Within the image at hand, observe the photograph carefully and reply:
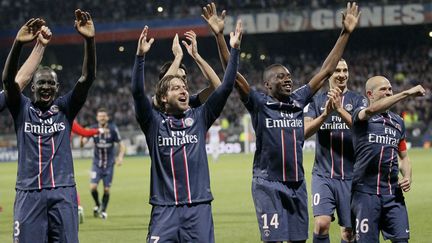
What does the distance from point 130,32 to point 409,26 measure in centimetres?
1598

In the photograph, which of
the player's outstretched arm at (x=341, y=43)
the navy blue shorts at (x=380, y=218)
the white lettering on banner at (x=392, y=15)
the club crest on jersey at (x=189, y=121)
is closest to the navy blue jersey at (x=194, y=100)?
the club crest on jersey at (x=189, y=121)

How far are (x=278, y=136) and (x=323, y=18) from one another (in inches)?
1507

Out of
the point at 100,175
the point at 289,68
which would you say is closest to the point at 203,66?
the point at 100,175

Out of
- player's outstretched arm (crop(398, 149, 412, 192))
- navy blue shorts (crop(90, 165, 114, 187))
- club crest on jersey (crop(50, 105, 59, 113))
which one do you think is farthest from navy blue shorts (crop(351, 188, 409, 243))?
navy blue shorts (crop(90, 165, 114, 187))

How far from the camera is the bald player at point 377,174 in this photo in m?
8.74

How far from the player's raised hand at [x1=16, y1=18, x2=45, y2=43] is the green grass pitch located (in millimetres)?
6341

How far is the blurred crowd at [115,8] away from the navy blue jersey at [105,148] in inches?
1181

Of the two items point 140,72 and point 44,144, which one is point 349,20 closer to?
point 140,72

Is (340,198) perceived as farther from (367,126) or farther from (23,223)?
(23,223)

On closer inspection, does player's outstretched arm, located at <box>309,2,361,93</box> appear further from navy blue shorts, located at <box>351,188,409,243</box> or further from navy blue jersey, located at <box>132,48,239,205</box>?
navy blue jersey, located at <box>132,48,239,205</box>

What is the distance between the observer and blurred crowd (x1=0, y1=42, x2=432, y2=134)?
150ft

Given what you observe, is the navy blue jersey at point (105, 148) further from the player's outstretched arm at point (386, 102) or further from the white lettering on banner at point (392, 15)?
the white lettering on banner at point (392, 15)

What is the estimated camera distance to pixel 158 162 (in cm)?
717

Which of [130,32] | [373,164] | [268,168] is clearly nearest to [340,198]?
[373,164]
